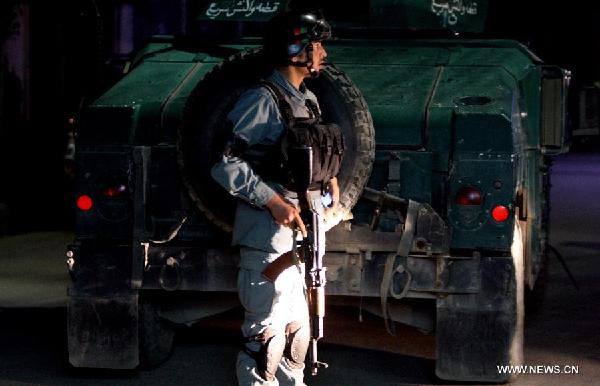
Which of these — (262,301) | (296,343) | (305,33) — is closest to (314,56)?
(305,33)

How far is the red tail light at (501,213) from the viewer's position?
7.77 metres

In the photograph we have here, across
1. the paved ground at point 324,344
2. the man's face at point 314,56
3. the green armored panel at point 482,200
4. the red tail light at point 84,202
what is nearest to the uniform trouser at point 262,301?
the man's face at point 314,56

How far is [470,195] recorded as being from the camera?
7805 mm

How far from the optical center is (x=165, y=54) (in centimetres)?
912

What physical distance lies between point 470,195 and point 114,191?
1.91 metres

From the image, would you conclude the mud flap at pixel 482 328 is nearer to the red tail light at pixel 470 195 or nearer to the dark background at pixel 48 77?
the red tail light at pixel 470 195

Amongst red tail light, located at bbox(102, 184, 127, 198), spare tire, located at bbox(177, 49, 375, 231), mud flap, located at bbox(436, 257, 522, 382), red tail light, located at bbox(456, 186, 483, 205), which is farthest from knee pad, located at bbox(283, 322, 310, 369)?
red tail light, located at bbox(102, 184, 127, 198)

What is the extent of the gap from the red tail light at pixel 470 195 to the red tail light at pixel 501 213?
0.09 meters

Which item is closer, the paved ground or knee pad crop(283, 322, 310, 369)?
knee pad crop(283, 322, 310, 369)

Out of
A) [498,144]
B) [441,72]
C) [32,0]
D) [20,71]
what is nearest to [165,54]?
[441,72]

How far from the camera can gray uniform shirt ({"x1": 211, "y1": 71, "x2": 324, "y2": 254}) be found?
660 centimetres

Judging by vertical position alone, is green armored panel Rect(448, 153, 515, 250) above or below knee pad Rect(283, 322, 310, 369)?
above

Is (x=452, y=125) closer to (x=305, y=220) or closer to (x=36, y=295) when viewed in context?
(x=305, y=220)

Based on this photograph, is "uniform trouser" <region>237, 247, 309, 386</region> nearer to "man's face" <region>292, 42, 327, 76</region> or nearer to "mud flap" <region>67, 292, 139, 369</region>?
"man's face" <region>292, 42, 327, 76</region>
